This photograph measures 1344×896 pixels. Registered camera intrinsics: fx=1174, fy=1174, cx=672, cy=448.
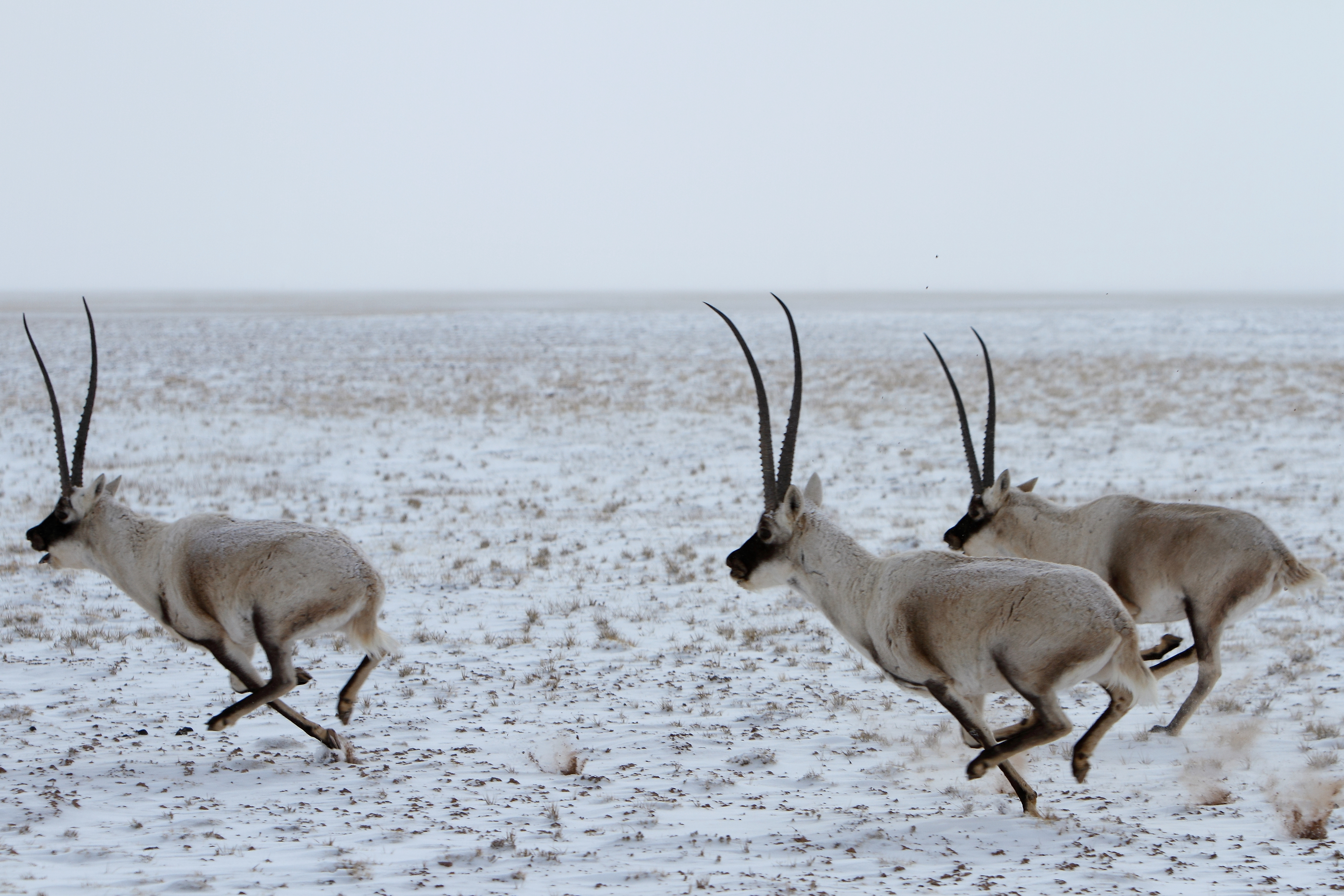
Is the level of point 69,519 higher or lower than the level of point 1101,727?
higher

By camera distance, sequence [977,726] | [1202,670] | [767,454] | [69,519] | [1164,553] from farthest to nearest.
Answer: [69,519] → [1164,553] → [1202,670] → [767,454] → [977,726]

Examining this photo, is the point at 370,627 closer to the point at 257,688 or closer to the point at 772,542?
the point at 257,688

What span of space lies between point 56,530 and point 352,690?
2247 mm

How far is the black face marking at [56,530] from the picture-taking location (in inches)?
279

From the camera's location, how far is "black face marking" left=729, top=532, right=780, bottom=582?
615 cm

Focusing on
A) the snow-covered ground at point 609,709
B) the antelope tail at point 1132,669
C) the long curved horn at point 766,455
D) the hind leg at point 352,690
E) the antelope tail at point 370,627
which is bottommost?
the snow-covered ground at point 609,709

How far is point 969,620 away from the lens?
5312 mm

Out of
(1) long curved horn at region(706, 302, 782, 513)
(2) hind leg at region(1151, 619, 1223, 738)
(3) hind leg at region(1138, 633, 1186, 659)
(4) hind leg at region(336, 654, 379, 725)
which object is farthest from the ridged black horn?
(3) hind leg at region(1138, 633, 1186, 659)

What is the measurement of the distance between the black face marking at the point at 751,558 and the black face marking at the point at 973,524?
2.21 m

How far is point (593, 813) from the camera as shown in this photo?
5.39 metres

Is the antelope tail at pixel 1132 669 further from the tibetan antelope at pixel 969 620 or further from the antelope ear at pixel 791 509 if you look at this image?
the antelope ear at pixel 791 509

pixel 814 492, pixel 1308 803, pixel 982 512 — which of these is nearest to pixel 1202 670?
pixel 1308 803

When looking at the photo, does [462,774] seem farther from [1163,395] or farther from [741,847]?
[1163,395]

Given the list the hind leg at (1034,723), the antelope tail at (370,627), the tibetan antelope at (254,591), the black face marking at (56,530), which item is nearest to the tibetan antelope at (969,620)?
the hind leg at (1034,723)
